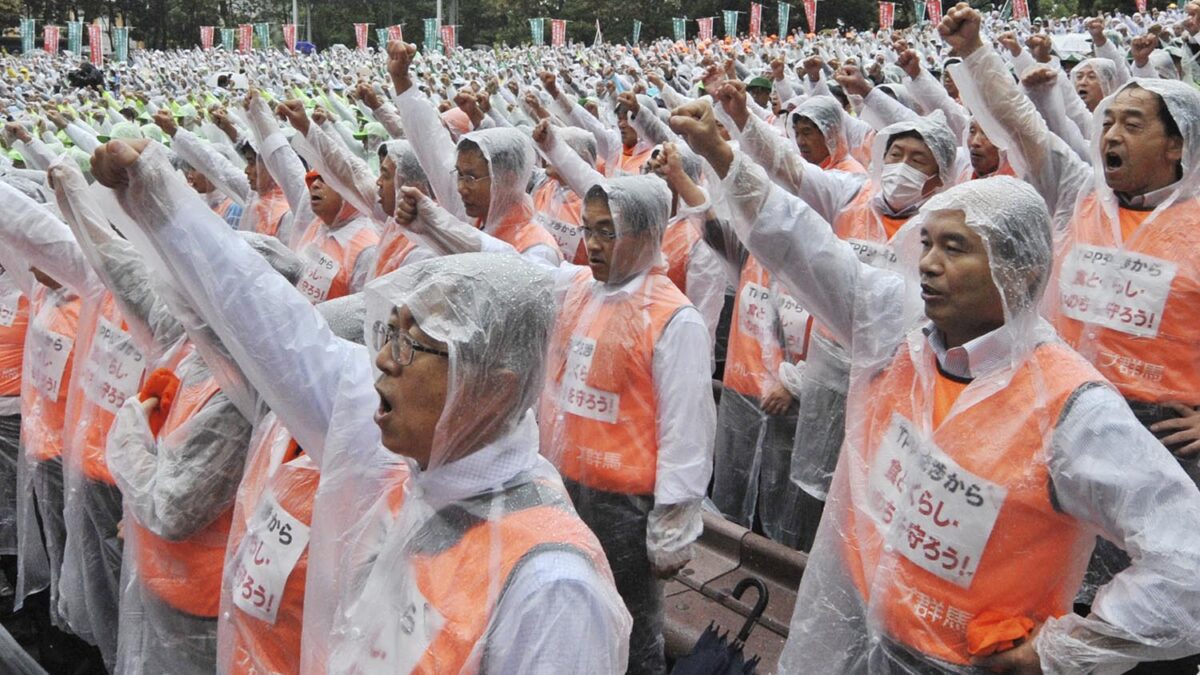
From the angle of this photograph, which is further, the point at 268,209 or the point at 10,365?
the point at 268,209

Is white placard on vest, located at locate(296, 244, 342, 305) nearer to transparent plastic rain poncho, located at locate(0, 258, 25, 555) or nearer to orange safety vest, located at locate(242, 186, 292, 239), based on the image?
transparent plastic rain poncho, located at locate(0, 258, 25, 555)

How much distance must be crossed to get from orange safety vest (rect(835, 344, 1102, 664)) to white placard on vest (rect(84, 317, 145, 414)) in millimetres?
2392

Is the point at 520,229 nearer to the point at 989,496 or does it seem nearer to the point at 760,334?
the point at 760,334

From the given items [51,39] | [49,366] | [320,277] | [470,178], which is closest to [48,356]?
[49,366]

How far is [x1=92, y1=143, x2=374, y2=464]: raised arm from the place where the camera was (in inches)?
74.8

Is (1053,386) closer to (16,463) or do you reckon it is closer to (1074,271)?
(1074,271)

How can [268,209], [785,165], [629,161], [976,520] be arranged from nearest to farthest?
1. [976,520]
2. [785,165]
3. [268,209]
4. [629,161]

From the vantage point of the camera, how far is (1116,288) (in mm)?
3188

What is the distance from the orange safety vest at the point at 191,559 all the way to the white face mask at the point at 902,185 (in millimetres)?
2685

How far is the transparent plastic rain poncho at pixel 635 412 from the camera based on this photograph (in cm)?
313

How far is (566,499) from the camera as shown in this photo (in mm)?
1739

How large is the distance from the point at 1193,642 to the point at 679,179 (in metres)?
1.52

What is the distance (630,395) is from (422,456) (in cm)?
160

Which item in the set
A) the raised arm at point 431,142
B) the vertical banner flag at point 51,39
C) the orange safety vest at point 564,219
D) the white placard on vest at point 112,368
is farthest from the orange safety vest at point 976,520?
the vertical banner flag at point 51,39
